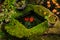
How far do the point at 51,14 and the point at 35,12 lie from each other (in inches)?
21.4

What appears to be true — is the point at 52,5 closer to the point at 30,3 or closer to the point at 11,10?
the point at 30,3

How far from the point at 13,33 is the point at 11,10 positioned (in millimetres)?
953

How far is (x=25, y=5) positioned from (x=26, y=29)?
0.95 meters

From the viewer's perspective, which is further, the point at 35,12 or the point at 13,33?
the point at 35,12

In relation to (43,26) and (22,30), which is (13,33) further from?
(43,26)

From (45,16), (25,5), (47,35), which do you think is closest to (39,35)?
(47,35)

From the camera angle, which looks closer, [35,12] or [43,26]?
[43,26]

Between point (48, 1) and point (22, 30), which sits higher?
point (48, 1)

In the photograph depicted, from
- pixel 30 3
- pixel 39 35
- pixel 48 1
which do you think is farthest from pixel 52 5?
pixel 39 35

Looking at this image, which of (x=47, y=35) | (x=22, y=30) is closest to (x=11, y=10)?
(x=22, y=30)

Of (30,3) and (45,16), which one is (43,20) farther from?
(30,3)

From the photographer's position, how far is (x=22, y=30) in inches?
265

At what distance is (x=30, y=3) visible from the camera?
7625 mm

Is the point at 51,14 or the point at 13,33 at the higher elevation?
the point at 51,14
